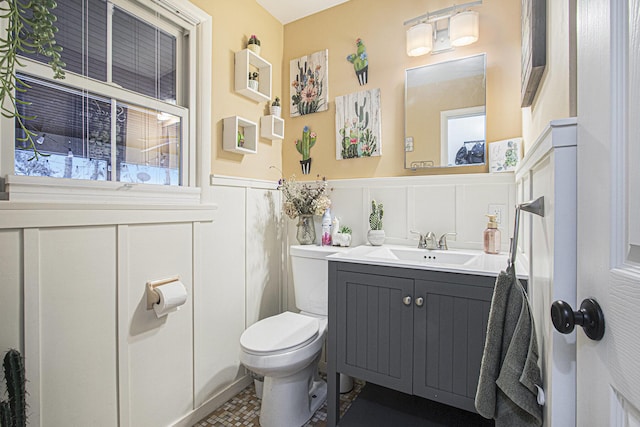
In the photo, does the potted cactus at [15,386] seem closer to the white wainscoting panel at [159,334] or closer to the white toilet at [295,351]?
the white wainscoting panel at [159,334]

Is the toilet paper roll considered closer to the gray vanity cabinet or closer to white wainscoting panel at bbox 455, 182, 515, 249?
the gray vanity cabinet

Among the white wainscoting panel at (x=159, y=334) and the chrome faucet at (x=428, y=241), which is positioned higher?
the chrome faucet at (x=428, y=241)

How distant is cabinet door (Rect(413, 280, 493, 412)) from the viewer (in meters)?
1.23

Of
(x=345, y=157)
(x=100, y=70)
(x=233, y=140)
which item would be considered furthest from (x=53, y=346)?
(x=345, y=157)

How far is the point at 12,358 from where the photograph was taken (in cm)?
92

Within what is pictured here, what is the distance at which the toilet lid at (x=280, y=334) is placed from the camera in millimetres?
1460

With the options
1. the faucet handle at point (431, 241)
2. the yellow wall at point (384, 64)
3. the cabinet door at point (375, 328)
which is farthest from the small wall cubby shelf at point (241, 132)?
the faucet handle at point (431, 241)

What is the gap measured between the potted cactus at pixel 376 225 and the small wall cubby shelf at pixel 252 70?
1.07m

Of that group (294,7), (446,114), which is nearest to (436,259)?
(446,114)

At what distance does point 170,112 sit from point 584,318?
5.88ft

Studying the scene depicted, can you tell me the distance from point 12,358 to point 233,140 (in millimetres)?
1321

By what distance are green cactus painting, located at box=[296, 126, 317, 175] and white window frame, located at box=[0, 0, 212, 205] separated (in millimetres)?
753

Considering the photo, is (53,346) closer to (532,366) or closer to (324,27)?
(532,366)

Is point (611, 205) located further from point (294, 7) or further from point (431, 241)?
point (294, 7)
